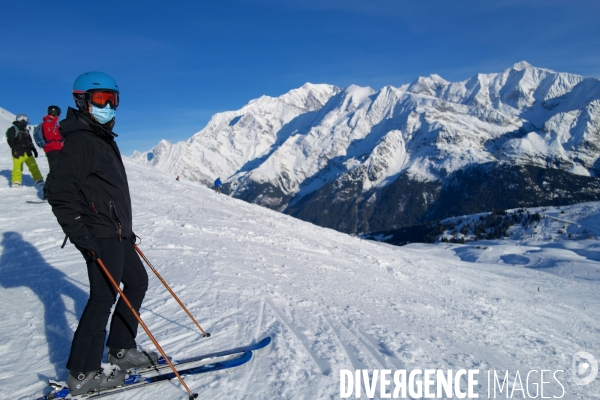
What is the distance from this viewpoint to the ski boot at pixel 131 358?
5195 mm

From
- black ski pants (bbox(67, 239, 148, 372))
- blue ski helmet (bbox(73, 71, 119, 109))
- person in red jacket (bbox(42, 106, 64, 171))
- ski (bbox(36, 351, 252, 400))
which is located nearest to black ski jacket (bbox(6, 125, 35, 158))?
person in red jacket (bbox(42, 106, 64, 171))

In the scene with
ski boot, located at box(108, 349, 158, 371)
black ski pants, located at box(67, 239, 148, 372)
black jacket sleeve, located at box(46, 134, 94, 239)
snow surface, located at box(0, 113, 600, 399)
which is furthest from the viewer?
snow surface, located at box(0, 113, 600, 399)

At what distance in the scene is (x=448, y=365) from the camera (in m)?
6.98

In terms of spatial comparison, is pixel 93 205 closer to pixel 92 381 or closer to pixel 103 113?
pixel 103 113

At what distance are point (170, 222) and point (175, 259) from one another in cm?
528

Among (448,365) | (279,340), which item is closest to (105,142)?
(279,340)

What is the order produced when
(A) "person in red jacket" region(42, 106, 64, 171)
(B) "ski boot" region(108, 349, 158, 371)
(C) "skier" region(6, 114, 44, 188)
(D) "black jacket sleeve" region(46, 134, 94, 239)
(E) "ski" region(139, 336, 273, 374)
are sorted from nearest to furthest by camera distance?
1. (D) "black jacket sleeve" region(46, 134, 94, 239)
2. (B) "ski boot" region(108, 349, 158, 371)
3. (E) "ski" region(139, 336, 273, 374)
4. (A) "person in red jacket" region(42, 106, 64, 171)
5. (C) "skier" region(6, 114, 44, 188)

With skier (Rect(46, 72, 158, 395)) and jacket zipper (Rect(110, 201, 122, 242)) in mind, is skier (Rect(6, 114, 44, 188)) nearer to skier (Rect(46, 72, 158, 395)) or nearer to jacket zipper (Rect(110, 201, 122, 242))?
skier (Rect(46, 72, 158, 395))

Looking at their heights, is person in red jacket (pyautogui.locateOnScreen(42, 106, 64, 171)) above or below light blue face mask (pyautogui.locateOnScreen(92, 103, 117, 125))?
above

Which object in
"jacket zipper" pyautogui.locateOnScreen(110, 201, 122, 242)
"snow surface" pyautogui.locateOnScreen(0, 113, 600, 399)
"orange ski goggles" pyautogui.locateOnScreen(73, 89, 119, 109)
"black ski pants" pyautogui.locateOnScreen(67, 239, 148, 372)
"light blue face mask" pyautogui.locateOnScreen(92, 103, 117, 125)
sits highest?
"orange ski goggles" pyautogui.locateOnScreen(73, 89, 119, 109)

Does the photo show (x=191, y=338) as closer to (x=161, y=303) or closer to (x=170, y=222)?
(x=161, y=303)

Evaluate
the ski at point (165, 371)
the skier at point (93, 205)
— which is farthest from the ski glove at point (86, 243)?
the ski at point (165, 371)

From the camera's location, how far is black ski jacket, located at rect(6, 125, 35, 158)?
15727mm

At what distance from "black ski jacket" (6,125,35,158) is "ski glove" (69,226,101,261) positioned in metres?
15.2
